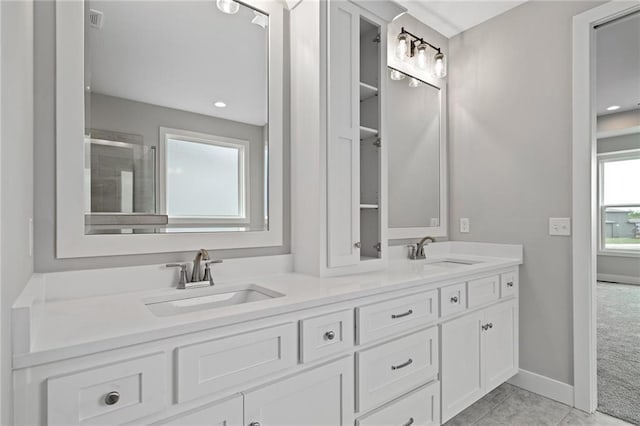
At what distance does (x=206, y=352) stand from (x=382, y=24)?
6.19ft

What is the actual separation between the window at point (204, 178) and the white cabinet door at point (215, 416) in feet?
2.58

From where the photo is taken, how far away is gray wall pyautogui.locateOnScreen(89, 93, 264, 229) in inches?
51.9

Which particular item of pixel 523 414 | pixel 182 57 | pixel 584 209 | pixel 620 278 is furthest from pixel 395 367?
pixel 620 278

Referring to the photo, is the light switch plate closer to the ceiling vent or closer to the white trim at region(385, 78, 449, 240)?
the white trim at region(385, 78, 449, 240)


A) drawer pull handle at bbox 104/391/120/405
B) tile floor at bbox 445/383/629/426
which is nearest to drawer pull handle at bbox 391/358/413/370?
tile floor at bbox 445/383/629/426

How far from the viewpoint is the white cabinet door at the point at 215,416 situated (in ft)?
3.02

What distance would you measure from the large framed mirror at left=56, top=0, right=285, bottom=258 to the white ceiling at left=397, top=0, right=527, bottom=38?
1097 millimetres

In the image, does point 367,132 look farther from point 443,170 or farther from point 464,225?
point 464,225

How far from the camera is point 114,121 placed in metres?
1.33

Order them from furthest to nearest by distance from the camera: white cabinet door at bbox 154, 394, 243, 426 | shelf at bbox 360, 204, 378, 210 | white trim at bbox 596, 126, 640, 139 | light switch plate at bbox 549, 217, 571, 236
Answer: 1. white trim at bbox 596, 126, 640, 139
2. light switch plate at bbox 549, 217, 571, 236
3. shelf at bbox 360, 204, 378, 210
4. white cabinet door at bbox 154, 394, 243, 426

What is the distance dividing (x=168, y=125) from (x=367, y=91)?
1061mm

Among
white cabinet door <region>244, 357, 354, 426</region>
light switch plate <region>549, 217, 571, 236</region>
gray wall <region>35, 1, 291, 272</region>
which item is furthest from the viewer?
light switch plate <region>549, 217, 571, 236</region>

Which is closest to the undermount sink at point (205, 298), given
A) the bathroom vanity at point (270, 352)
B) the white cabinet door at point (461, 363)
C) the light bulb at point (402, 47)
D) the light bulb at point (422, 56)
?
the bathroom vanity at point (270, 352)

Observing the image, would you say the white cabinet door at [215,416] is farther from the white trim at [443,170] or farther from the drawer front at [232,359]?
the white trim at [443,170]
